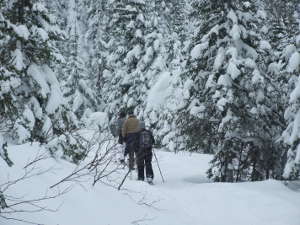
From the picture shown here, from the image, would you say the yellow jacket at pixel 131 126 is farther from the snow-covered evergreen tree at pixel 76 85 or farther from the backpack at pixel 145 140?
the snow-covered evergreen tree at pixel 76 85

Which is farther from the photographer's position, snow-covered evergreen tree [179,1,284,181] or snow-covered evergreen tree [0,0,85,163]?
snow-covered evergreen tree [179,1,284,181]

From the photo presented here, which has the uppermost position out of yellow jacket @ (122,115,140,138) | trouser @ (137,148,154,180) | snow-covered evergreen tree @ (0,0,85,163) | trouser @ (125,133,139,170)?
snow-covered evergreen tree @ (0,0,85,163)

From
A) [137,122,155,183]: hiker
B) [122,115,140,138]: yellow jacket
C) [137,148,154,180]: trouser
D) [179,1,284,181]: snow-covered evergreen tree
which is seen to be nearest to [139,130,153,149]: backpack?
[137,122,155,183]: hiker

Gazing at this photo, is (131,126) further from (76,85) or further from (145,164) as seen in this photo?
(76,85)

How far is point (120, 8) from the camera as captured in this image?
89.9 feet

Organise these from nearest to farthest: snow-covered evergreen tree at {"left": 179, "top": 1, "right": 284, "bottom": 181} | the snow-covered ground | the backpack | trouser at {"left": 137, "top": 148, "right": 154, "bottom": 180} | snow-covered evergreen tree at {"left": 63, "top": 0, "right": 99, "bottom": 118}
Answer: the snow-covered ground < trouser at {"left": 137, "top": 148, "right": 154, "bottom": 180} < the backpack < snow-covered evergreen tree at {"left": 179, "top": 1, "right": 284, "bottom": 181} < snow-covered evergreen tree at {"left": 63, "top": 0, "right": 99, "bottom": 118}

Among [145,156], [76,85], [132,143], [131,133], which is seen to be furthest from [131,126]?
[76,85]

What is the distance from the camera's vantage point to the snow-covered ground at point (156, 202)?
5.89m

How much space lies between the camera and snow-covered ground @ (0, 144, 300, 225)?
5895 mm

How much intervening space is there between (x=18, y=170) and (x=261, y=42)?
9629 millimetres

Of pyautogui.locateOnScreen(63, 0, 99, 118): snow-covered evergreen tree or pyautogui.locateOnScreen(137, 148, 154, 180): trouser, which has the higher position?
pyautogui.locateOnScreen(63, 0, 99, 118): snow-covered evergreen tree

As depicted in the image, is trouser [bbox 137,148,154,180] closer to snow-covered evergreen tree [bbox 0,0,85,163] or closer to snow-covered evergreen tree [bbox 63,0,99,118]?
snow-covered evergreen tree [bbox 0,0,85,163]

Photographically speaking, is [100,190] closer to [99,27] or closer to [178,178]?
[178,178]

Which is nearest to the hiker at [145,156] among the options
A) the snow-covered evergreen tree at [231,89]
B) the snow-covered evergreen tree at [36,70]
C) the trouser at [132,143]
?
the trouser at [132,143]
